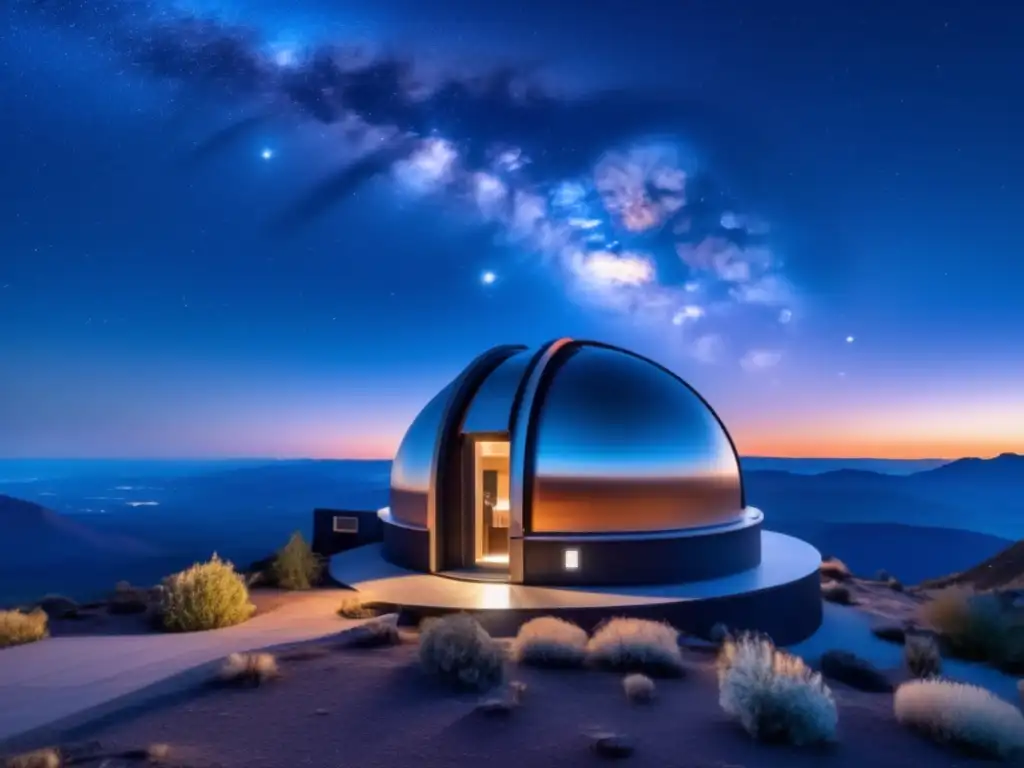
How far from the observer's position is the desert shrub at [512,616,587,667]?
8.48 meters

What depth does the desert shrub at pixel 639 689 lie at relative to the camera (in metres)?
7.17

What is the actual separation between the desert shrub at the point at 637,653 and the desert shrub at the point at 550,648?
17 cm

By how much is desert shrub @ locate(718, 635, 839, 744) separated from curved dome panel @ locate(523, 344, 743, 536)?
24.0 ft

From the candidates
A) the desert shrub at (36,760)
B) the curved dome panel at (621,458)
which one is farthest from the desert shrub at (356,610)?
the desert shrub at (36,760)

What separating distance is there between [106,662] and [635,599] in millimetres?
8644

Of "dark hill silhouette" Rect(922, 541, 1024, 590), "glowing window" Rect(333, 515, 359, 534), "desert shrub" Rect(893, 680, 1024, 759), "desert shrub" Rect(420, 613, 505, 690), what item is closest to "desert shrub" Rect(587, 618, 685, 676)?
"desert shrub" Rect(420, 613, 505, 690)

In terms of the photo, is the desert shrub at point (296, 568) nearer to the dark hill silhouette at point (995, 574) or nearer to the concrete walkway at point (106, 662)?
the concrete walkway at point (106, 662)

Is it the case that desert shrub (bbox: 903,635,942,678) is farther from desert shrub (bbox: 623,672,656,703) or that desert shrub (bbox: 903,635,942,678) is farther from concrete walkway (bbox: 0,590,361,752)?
concrete walkway (bbox: 0,590,361,752)

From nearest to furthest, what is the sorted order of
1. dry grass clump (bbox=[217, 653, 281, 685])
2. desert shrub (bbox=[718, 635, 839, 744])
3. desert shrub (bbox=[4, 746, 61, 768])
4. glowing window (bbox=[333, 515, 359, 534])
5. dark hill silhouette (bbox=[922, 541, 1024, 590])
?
desert shrub (bbox=[4, 746, 61, 768])
desert shrub (bbox=[718, 635, 839, 744])
dry grass clump (bbox=[217, 653, 281, 685])
glowing window (bbox=[333, 515, 359, 534])
dark hill silhouette (bbox=[922, 541, 1024, 590])

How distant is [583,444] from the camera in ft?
46.5

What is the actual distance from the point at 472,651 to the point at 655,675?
239 centimetres

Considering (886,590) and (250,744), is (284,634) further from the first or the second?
(886,590)

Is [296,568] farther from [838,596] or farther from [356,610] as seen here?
[838,596]

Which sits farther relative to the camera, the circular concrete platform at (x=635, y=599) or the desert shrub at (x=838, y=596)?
the desert shrub at (x=838, y=596)
